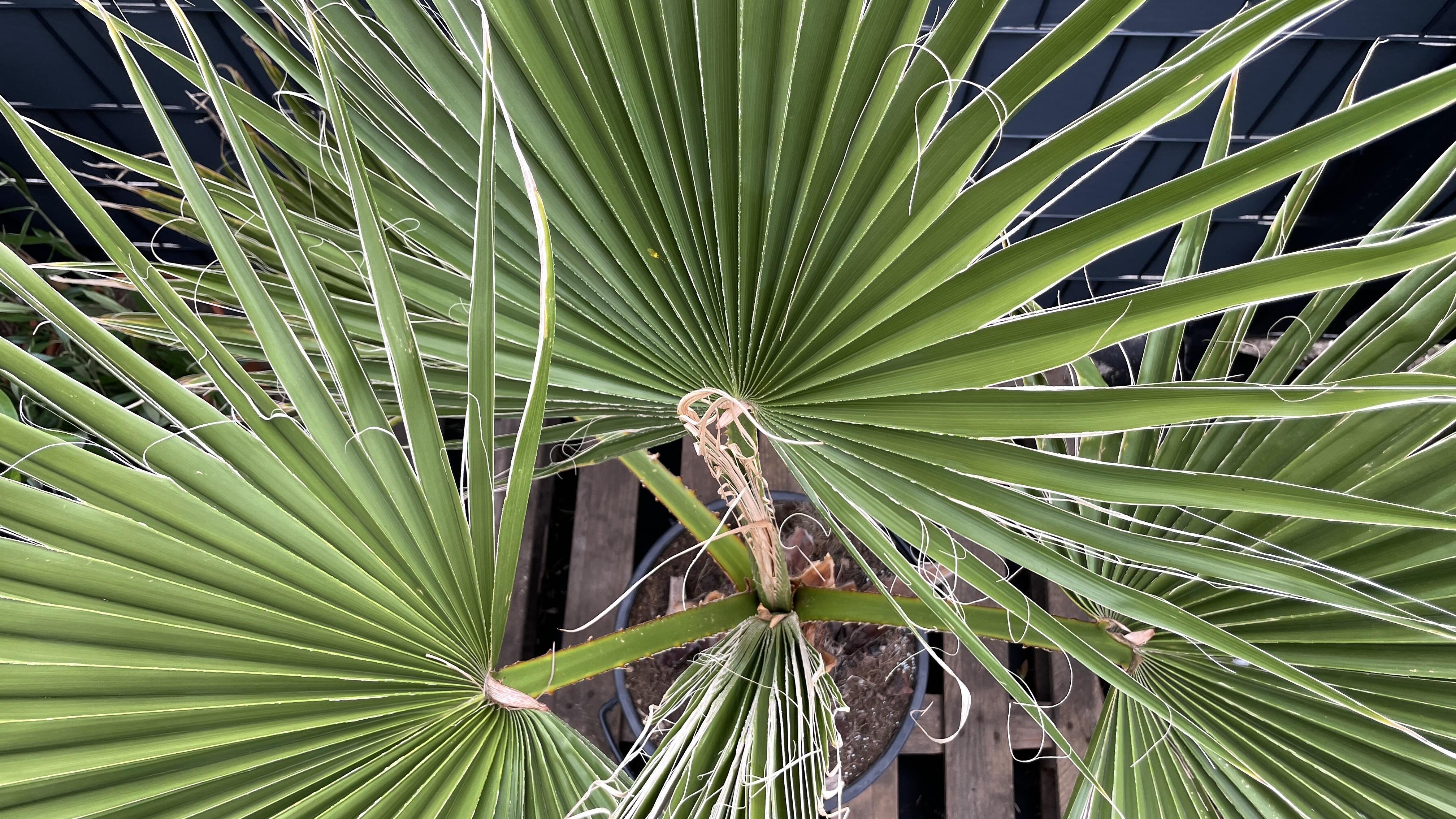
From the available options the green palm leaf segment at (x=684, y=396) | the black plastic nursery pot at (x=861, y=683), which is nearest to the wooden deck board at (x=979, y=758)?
the black plastic nursery pot at (x=861, y=683)

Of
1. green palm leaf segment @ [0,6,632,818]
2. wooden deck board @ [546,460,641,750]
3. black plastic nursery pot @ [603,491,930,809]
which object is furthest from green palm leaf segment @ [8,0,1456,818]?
wooden deck board @ [546,460,641,750]

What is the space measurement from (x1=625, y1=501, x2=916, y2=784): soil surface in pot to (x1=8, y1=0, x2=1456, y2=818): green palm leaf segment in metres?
0.43

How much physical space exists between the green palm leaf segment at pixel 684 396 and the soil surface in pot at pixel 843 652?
428 millimetres

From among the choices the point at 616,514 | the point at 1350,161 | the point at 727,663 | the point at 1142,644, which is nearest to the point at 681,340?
the point at 727,663

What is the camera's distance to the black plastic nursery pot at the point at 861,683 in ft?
3.24

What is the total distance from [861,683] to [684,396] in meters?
0.62

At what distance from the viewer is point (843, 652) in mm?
1092

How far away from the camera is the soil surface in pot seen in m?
1.04

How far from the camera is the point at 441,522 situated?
49 cm

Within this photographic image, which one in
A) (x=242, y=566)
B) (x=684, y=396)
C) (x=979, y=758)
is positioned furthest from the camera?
(x=979, y=758)

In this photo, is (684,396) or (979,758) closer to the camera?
(684,396)

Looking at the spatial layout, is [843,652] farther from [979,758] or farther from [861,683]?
[979,758]

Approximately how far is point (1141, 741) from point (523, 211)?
2.03 feet

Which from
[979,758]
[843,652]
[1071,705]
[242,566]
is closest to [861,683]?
[843,652]
